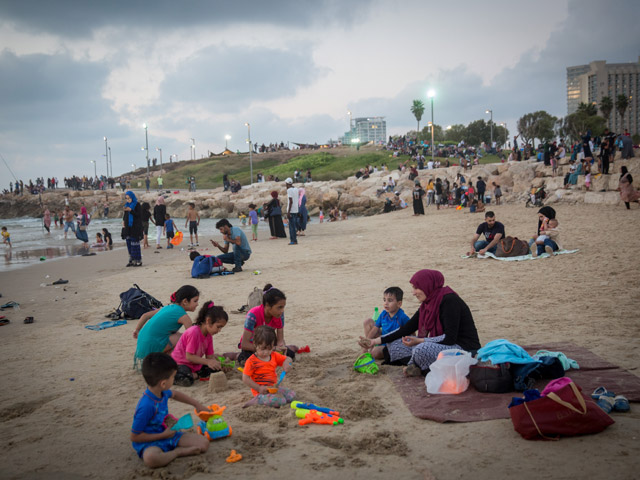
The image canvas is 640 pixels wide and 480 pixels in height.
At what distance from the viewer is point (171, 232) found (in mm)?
18578

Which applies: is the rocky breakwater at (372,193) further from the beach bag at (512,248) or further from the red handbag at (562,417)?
the red handbag at (562,417)

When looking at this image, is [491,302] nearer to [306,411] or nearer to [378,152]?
[306,411]

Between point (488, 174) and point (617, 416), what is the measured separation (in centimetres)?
3233

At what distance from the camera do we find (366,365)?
5336 mm

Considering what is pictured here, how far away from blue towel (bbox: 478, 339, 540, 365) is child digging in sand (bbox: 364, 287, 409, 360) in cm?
126

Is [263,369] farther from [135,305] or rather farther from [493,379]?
[135,305]

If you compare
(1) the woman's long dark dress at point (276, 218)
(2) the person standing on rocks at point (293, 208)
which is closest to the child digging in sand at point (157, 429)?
(2) the person standing on rocks at point (293, 208)

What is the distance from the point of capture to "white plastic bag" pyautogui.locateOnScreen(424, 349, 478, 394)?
4.57 meters

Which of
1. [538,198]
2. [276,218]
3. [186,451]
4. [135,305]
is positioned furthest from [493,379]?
[538,198]

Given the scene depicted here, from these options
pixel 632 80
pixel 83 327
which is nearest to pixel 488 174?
pixel 83 327

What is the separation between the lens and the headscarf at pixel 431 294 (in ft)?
17.0

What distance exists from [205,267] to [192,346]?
22.5 ft

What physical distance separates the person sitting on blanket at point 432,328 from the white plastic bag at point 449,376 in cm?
34

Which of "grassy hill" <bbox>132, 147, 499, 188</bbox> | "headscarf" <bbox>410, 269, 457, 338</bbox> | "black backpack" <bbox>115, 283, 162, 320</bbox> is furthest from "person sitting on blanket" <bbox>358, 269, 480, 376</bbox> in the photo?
"grassy hill" <bbox>132, 147, 499, 188</bbox>
